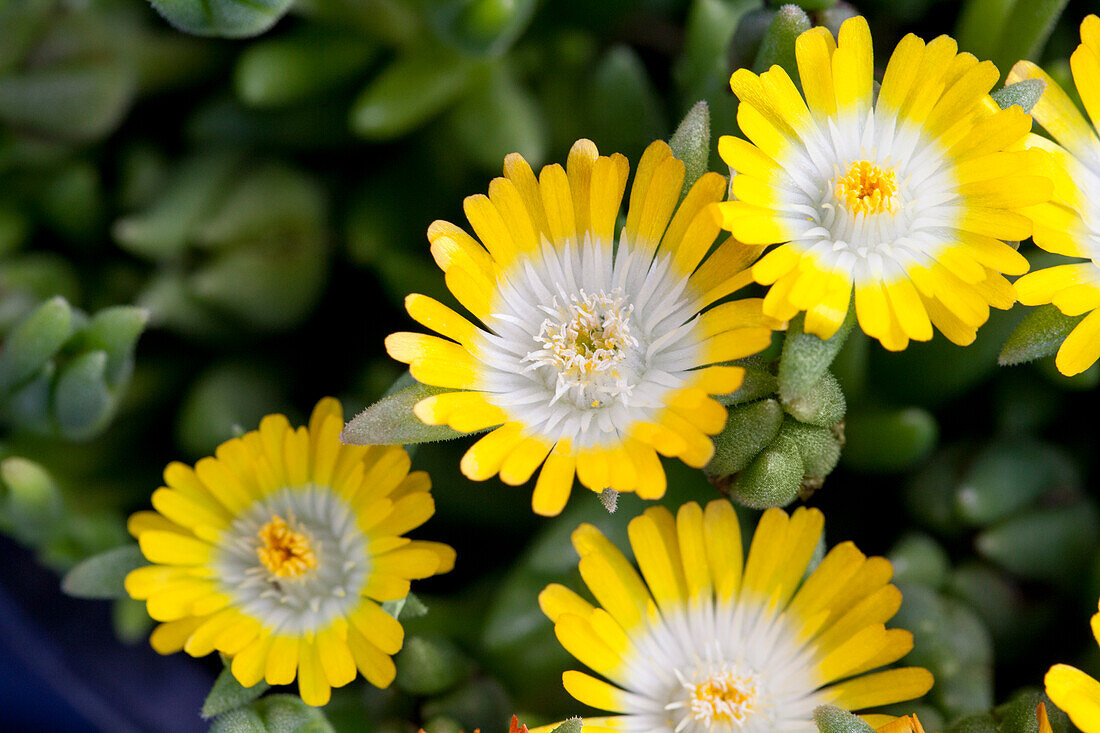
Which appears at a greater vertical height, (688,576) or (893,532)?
(893,532)

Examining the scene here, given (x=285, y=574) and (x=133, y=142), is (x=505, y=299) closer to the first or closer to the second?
(x=285, y=574)

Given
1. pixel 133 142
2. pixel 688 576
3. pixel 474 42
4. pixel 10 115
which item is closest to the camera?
pixel 688 576

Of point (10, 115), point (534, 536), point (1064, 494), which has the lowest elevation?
point (534, 536)

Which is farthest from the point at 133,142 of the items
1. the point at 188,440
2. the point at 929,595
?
the point at 929,595

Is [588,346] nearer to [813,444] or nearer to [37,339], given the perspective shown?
[813,444]

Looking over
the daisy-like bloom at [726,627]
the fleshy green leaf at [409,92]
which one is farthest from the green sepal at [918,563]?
the fleshy green leaf at [409,92]

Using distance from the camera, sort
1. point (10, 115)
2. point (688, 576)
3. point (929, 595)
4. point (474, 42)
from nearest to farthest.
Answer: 1. point (688, 576)
2. point (929, 595)
3. point (474, 42)
4. point (10, 115)

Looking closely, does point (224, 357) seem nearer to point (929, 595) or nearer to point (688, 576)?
point (688, 576)

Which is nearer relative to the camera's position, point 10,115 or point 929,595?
point 929,595
